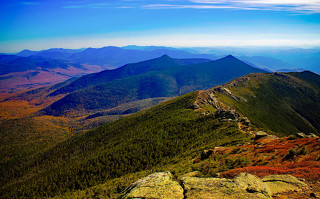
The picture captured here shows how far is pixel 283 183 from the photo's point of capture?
2200 centimetres

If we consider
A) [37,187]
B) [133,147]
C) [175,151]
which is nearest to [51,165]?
[37,187]

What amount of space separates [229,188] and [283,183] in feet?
24.7

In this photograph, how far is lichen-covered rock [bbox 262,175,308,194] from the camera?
20922 mm

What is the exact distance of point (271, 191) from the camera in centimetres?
2120

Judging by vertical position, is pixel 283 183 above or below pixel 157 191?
above

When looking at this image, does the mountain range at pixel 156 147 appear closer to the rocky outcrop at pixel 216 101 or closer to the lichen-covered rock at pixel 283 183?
the rocky outcrop at pixel 216 101

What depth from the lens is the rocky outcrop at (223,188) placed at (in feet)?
68.1

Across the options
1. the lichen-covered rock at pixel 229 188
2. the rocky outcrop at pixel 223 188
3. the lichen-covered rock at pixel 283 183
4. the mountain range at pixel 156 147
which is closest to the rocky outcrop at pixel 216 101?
the mountain range at pixel 156 147

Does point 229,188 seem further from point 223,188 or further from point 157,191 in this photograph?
point 157,191

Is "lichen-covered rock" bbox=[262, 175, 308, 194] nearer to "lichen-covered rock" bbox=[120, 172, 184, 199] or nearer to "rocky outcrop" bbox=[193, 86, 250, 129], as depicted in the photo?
"lichen-covered rock" bbox=[120, 172, 184, 199]

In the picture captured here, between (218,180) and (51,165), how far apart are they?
178m

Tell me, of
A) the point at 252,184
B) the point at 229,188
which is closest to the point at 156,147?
the point at 229,188

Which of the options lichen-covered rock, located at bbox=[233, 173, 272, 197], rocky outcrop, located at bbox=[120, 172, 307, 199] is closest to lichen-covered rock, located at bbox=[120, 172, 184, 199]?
rocky outcrop, located at bbox=[120, 172, 307, 199]

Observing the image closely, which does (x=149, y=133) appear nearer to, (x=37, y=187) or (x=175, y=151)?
(x=175, y=151)
